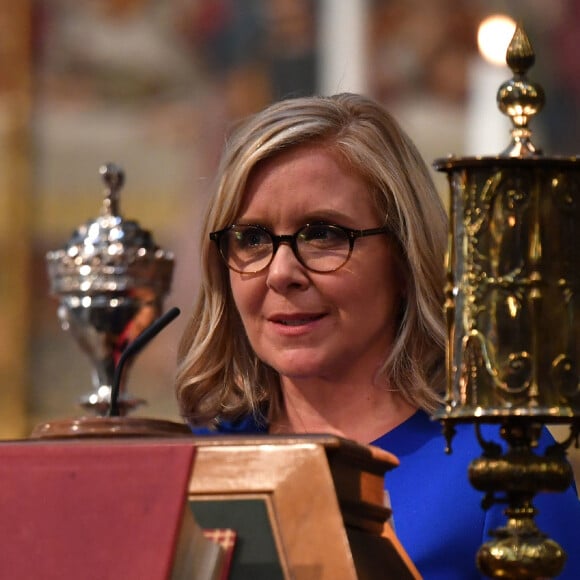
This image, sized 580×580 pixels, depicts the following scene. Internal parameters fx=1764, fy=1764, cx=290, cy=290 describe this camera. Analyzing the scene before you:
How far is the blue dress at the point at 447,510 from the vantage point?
2.52 meters

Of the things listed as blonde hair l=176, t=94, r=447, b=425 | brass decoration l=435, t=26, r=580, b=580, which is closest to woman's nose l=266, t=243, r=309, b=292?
blonde hair l=176, t=94, r=447, b=425

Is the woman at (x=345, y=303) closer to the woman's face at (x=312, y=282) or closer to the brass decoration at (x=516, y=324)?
the woman's face at (x=312, y=282)

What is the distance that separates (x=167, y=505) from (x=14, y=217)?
5.72m

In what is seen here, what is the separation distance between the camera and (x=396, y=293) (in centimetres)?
281

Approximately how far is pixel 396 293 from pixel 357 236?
0.52 feet

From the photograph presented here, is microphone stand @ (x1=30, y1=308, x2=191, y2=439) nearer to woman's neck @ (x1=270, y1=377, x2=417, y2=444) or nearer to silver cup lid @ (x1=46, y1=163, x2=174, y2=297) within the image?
woman's neck @ (x1=270, y1=377, x2=417, y2=444)

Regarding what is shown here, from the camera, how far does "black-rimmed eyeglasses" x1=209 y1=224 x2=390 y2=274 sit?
2.62 m

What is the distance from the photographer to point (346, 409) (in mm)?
2783

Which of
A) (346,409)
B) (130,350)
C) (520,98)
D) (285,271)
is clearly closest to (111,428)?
(130,350)

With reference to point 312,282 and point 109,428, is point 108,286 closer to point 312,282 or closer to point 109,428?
point 312,282

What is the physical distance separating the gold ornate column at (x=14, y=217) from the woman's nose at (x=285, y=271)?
4.76 metres

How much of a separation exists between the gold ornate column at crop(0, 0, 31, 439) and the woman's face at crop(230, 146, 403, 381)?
4.66 m

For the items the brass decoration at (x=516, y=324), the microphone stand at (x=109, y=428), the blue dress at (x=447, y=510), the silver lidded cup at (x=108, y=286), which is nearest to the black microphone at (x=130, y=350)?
the microphone stand at (x=109, y=428)

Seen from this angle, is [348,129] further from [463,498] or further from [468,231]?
[468,231]
